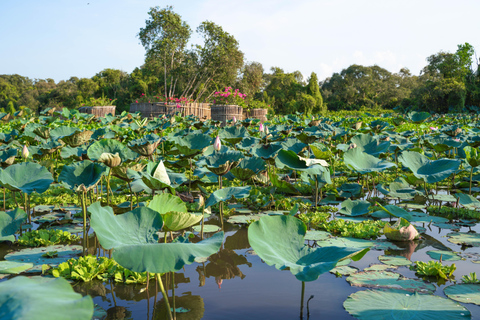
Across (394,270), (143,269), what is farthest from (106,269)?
(394,270)

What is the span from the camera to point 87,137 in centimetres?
372

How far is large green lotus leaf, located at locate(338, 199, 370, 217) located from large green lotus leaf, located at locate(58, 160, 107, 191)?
6.15 ft

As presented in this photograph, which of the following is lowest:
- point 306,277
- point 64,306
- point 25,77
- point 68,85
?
point 306,277

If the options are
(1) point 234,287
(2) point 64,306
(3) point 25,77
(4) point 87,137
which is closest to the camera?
(2) point 64,306

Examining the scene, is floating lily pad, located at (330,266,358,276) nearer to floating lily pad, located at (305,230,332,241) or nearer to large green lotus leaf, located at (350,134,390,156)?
floating lily pad, located at (305,230,332,241)

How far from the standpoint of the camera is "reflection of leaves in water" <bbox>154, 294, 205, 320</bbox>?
1.47 m

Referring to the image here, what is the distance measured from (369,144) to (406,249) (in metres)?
1.69

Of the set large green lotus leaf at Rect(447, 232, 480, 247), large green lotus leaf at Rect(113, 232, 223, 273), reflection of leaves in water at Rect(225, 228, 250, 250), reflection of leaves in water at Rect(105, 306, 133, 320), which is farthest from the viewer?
reflection of leaves in water at Rect(225, 228, 250, 250)

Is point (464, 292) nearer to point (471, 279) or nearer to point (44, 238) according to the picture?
point (471, 279)

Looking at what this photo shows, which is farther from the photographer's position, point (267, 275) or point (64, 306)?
point (267, 275)

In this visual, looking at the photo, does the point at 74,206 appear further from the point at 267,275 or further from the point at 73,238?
the point at 267,275

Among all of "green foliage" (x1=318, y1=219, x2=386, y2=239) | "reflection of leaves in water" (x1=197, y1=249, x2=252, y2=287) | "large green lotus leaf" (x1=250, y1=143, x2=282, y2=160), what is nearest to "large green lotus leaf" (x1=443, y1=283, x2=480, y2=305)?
"green foliage" (x1=318, y1=219, x2=386, y2=239)

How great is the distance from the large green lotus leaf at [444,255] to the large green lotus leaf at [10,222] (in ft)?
7.57

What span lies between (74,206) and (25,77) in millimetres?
66994
